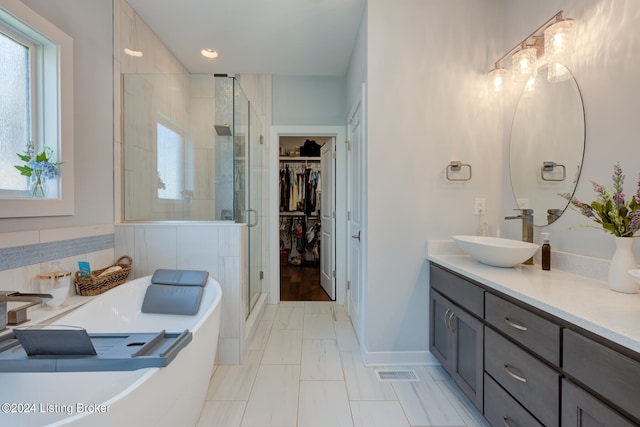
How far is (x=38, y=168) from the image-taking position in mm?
1581

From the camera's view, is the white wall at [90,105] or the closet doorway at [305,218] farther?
the closet doorway at [305,218]

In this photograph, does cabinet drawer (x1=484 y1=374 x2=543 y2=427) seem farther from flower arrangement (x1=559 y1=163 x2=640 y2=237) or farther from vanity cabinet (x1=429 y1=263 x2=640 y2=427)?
flower arrangement (x1=559 y1=163 x2=640 y2=237)

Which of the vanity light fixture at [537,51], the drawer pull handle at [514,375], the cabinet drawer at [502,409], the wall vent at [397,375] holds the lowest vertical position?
the wall vent at [397,375]

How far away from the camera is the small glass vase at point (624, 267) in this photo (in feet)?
4.07

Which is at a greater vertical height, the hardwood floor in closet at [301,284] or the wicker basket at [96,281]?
the wicker basket at [96,281]

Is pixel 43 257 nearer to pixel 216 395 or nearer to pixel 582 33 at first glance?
pixel 216 395

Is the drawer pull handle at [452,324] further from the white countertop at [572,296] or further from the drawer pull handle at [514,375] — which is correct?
the drawer pull handle at [514,375]

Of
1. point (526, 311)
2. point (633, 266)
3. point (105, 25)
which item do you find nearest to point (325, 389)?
point (526, 311)

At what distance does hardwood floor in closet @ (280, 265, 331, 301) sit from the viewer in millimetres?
3879

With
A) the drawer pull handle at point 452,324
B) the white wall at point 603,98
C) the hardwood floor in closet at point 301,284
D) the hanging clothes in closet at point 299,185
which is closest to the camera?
the white wall at point 603,98

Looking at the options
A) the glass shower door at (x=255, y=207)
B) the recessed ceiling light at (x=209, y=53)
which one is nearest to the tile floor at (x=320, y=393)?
the glass shower door at (x=255, y=207)

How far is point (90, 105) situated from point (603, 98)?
290 cm

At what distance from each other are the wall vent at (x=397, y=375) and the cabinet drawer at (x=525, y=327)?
0.85 m

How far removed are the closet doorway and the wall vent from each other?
1.68m
